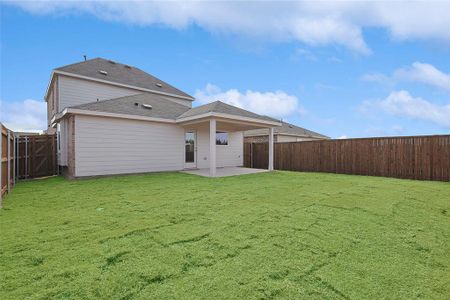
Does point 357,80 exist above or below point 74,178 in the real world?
above

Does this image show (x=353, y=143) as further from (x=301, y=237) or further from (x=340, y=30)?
(x=301, y=237)

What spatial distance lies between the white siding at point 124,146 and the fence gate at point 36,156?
115 inches

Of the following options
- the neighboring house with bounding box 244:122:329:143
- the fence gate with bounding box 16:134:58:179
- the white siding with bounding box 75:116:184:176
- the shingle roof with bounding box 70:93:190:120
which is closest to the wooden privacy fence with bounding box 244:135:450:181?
the neighboring house with bounding box 244:122:329:143

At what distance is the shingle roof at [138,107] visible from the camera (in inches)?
410

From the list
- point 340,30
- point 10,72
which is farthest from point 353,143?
point 10,72

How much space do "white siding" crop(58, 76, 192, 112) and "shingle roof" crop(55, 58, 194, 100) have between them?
46 centimetres

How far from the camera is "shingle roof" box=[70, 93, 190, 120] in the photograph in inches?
410

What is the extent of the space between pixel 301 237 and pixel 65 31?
1455 cm

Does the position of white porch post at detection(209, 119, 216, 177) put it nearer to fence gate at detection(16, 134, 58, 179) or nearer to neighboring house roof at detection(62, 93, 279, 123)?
neighboring house roof at detection(62, 93, 279, 123)

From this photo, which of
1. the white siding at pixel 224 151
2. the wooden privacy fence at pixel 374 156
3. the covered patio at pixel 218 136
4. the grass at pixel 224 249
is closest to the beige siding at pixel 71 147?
the grass at pixel 224 249

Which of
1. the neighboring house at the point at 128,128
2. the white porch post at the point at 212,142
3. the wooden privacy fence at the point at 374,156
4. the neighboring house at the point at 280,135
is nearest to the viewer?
the neighboring house at the point at 128,128

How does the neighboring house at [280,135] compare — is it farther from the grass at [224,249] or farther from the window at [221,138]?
the grass at [224,249]

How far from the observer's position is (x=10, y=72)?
12.1m

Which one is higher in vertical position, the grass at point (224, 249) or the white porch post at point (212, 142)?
the white porch post at point (212, 142)
